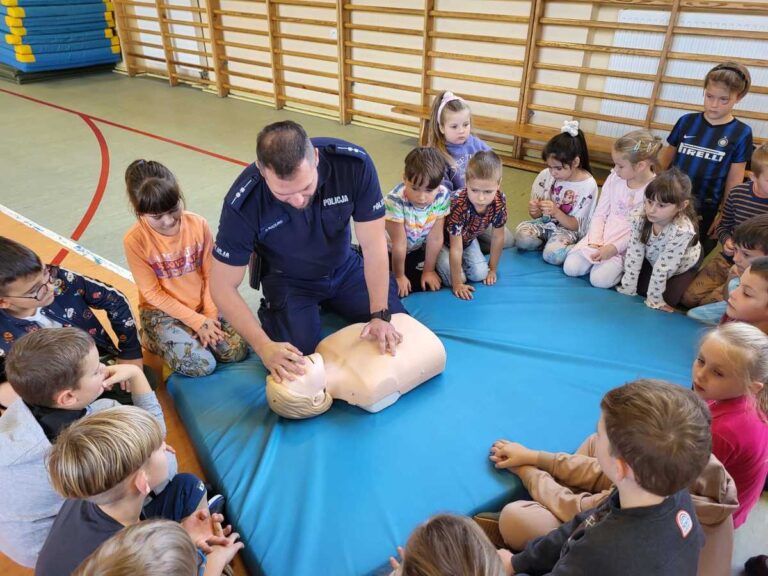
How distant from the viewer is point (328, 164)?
90.4 inches

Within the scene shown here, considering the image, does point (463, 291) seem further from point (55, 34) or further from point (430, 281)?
point (55, 34)

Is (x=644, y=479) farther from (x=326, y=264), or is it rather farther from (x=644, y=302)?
(x=644, y=302)

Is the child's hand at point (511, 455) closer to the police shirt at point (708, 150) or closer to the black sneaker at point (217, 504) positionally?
the black sneaker at point (217, 504)

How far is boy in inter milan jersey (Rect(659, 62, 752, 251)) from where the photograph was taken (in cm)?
327

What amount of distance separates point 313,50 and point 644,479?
24.6 ft

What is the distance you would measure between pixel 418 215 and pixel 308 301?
0.82 m

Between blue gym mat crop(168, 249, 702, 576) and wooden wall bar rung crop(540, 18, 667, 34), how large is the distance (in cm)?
Answer: 314

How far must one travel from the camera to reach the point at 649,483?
119cm

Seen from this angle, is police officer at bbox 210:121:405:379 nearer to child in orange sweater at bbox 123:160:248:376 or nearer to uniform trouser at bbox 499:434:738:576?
child in orange sweater at bbox 123:160:248:376

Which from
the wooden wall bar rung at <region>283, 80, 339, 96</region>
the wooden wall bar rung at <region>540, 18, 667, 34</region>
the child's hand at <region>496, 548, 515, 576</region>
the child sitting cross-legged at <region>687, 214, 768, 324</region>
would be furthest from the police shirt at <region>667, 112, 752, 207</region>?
the wooden wall bar rung at <region>283, 80, 339, 96</region>

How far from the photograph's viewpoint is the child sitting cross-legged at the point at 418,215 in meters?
2.77

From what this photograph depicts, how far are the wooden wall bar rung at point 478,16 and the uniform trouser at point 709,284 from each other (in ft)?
11.4

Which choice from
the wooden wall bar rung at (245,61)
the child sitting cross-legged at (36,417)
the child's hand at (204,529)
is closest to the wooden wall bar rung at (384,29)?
the wooden wall bar rung at (245,61)

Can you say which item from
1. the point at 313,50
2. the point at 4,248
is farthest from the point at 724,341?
the point at 313,50
